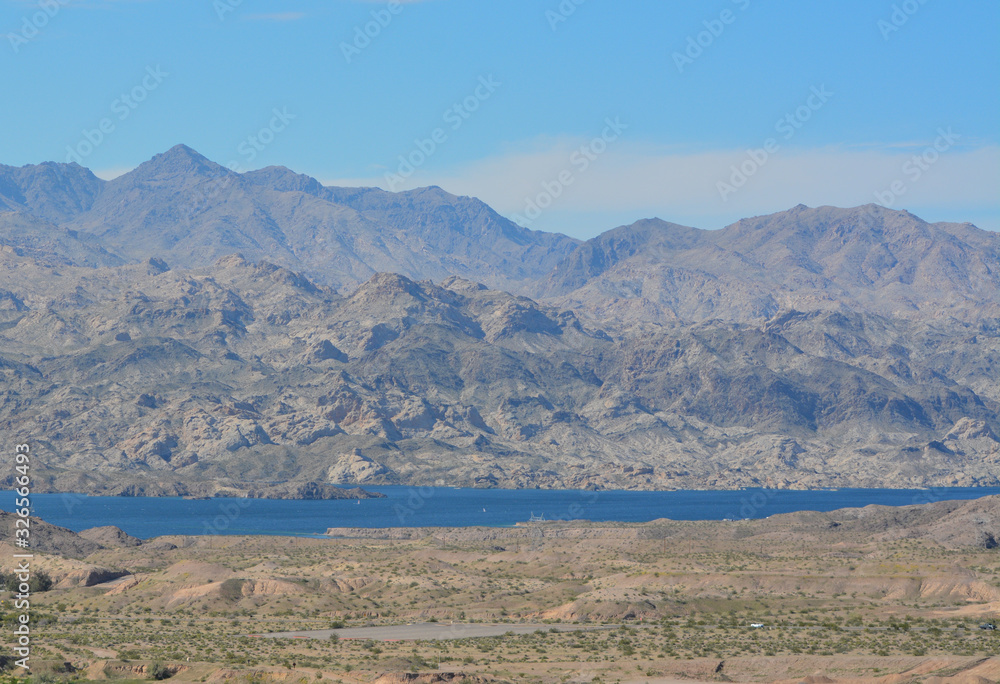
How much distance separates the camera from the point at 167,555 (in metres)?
190

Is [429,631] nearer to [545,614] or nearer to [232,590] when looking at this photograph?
[545,614]

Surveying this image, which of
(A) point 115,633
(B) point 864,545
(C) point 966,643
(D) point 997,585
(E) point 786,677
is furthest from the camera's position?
(B) point 864,545

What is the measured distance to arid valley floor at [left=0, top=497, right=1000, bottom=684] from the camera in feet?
299

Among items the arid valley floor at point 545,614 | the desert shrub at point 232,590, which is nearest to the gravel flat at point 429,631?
the arid valley floor at point 545,614

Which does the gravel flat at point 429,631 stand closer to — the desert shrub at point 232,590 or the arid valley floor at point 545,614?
the arid valley floor at point 545,614

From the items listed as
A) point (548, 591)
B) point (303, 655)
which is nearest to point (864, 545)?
point (548, 591)

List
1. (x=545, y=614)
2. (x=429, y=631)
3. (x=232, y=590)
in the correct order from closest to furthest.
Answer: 1. (x=429, y=631)
2. (x=545, y=614)
3. (x=232, y=590)

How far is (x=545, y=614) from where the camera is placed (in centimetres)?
12456

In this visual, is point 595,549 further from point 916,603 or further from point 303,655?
point 303,655

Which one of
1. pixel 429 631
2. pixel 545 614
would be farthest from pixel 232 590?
pixel 545 614

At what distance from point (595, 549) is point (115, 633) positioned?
90093mm

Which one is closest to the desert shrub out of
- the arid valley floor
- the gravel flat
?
the arid valley floor

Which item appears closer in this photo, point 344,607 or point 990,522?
point 344,607

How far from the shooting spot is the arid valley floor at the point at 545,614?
299 feet
